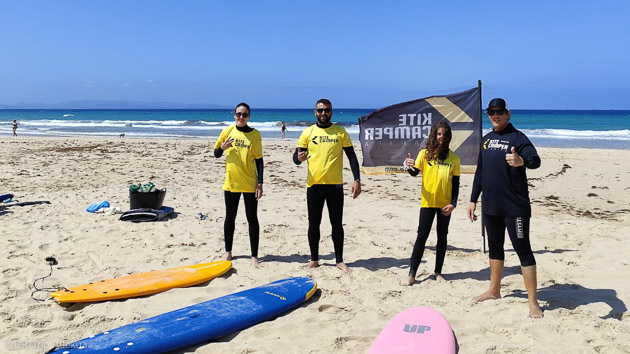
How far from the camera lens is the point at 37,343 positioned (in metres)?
3.34

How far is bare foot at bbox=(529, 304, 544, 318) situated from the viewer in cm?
381

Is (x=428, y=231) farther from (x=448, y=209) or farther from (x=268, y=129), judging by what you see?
(x=268, y=129)

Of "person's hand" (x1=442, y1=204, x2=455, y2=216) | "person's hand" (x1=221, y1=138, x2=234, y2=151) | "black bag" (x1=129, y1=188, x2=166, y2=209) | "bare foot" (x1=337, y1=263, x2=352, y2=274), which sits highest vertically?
"person's hand" (x1=221, y1=138, x2=234, y2=151)

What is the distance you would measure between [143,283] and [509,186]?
131 inches

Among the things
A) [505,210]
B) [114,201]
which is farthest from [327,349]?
[114,201]

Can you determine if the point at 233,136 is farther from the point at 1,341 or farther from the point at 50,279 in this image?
the point at 1,341

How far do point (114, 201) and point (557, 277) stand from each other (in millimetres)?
7039

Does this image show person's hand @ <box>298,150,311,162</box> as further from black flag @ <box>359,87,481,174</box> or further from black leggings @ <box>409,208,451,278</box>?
black leggings @ <box>409,208,451,278</box>

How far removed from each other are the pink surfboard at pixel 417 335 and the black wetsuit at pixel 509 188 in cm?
90

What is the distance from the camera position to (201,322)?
3.53 meters

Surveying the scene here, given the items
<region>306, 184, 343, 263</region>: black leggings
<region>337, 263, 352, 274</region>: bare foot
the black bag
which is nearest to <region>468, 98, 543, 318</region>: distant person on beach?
<region>306, 184, 343, 263</region>: black leggings

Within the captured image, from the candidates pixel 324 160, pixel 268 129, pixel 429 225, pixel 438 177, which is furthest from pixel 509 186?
pixel 268 129

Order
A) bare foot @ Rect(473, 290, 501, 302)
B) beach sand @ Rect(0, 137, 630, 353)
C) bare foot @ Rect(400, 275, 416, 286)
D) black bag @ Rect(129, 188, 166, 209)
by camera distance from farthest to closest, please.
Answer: black bag @ Rect(129, 188, 166, 209) → bare foot @ Rect(400, 275, 416, 286) → bare foot @ Rect(473, 290, 501, 302) → beach sand @ Rect(0, 137, 630, 353)

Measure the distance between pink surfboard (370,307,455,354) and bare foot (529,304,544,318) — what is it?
798mm
